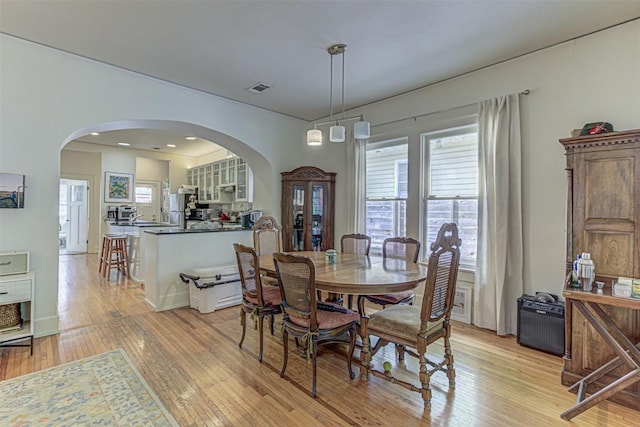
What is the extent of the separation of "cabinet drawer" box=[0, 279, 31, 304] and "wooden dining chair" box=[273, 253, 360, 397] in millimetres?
2333

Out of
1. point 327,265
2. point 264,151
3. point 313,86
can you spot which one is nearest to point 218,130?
point 264,151

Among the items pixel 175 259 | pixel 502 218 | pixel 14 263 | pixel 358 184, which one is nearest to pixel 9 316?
pixel 14 263

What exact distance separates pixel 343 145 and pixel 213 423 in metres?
4.06

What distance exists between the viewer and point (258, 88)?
13.5 feet

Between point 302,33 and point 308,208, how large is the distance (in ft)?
8.83

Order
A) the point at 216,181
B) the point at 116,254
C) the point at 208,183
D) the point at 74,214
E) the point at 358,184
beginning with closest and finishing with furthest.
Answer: the point at 358,184
the point at 116,254
the point at 216,181
the point at 208,183
the point at 74,214

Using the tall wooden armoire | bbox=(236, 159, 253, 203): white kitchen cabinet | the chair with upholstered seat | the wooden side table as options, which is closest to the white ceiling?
the tall wooden armoire

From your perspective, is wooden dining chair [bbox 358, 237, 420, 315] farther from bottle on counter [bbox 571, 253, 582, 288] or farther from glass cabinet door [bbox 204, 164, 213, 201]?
glass cabinet door [bbox 204, 164, 213, 201]

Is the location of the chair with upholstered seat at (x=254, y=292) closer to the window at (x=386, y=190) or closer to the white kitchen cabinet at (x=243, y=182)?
the window at (x=386, y=190)

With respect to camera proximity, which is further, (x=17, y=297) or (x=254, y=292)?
(x=254, y=292)

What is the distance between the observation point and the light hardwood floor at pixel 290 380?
6.43 ft

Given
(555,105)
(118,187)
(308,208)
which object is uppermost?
(555,105)

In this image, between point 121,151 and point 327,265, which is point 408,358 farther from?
point 121,151

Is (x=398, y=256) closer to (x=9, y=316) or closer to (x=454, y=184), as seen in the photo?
(x=454, y=184)
